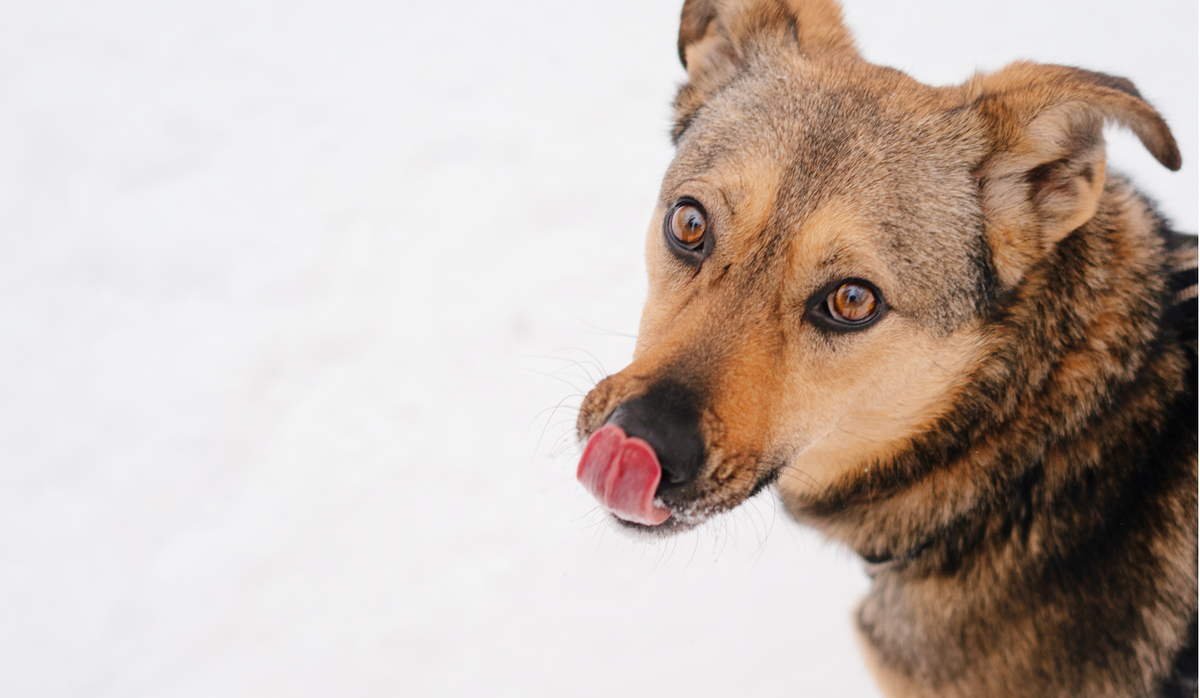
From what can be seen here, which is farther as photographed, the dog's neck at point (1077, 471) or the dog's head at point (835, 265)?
the dog's neck at point (1077, 471)

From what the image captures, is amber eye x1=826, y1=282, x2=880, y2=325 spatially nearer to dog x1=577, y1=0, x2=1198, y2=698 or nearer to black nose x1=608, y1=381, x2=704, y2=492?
dog x1=577, y1=0, x2=1198, y2=698

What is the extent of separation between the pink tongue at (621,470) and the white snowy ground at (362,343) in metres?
0.83

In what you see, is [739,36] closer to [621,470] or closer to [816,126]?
[816,126]

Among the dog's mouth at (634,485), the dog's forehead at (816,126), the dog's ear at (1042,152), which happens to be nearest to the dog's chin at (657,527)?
the dog's mouth at (634,485)

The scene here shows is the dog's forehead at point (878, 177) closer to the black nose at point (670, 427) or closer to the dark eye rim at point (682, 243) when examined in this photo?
the dark eye rim at point (682, 243)

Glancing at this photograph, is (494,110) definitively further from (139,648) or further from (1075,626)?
(1075,626)

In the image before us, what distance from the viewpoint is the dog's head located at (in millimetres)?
2117

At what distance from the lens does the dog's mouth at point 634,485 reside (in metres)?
2.04

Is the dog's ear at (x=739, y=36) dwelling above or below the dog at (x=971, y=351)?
above

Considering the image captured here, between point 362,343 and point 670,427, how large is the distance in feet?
9.19

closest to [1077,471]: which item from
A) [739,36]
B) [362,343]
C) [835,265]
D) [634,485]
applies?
[835,265]

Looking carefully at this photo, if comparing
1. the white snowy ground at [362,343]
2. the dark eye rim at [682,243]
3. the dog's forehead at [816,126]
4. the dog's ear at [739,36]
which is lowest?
the white snowy ground at [362,343]

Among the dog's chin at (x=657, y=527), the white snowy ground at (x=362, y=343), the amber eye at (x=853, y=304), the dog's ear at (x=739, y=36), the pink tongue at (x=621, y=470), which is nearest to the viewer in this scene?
the pink tongue at (x=621, y=470)

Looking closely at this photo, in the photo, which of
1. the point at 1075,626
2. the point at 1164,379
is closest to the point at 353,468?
the point at 1075,626
